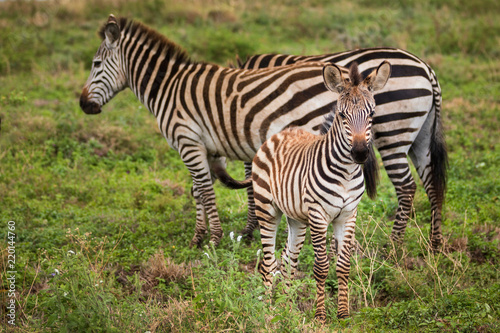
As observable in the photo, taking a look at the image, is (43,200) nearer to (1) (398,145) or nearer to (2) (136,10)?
(1) (398,145)

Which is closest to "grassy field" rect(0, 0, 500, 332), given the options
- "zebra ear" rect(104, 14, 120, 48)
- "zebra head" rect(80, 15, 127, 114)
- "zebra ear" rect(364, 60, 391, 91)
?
"zebra ear" rect(364, 60, 391, 91)

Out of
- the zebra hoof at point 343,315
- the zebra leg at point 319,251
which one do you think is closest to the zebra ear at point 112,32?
the zebra leg at point 319,251

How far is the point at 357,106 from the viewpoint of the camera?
4316mm

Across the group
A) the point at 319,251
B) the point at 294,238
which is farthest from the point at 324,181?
the point at 294,238

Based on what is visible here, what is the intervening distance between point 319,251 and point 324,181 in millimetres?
670

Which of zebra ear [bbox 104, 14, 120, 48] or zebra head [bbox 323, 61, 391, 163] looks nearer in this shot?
zebra head [bbox 323, 61, 391, 163]

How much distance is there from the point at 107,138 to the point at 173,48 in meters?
3.53

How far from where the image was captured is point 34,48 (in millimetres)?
15422

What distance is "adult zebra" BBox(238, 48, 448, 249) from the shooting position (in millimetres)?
6164

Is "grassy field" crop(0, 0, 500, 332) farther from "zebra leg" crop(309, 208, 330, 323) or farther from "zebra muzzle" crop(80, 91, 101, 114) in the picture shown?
"zebra muzzle" crop(80, 91, 101, 114)

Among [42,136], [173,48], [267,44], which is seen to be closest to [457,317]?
[173,48]

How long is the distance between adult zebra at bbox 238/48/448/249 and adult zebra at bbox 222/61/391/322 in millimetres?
1506

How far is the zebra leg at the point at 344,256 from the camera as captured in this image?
461cm

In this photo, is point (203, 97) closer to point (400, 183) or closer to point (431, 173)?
point (400, 183)
